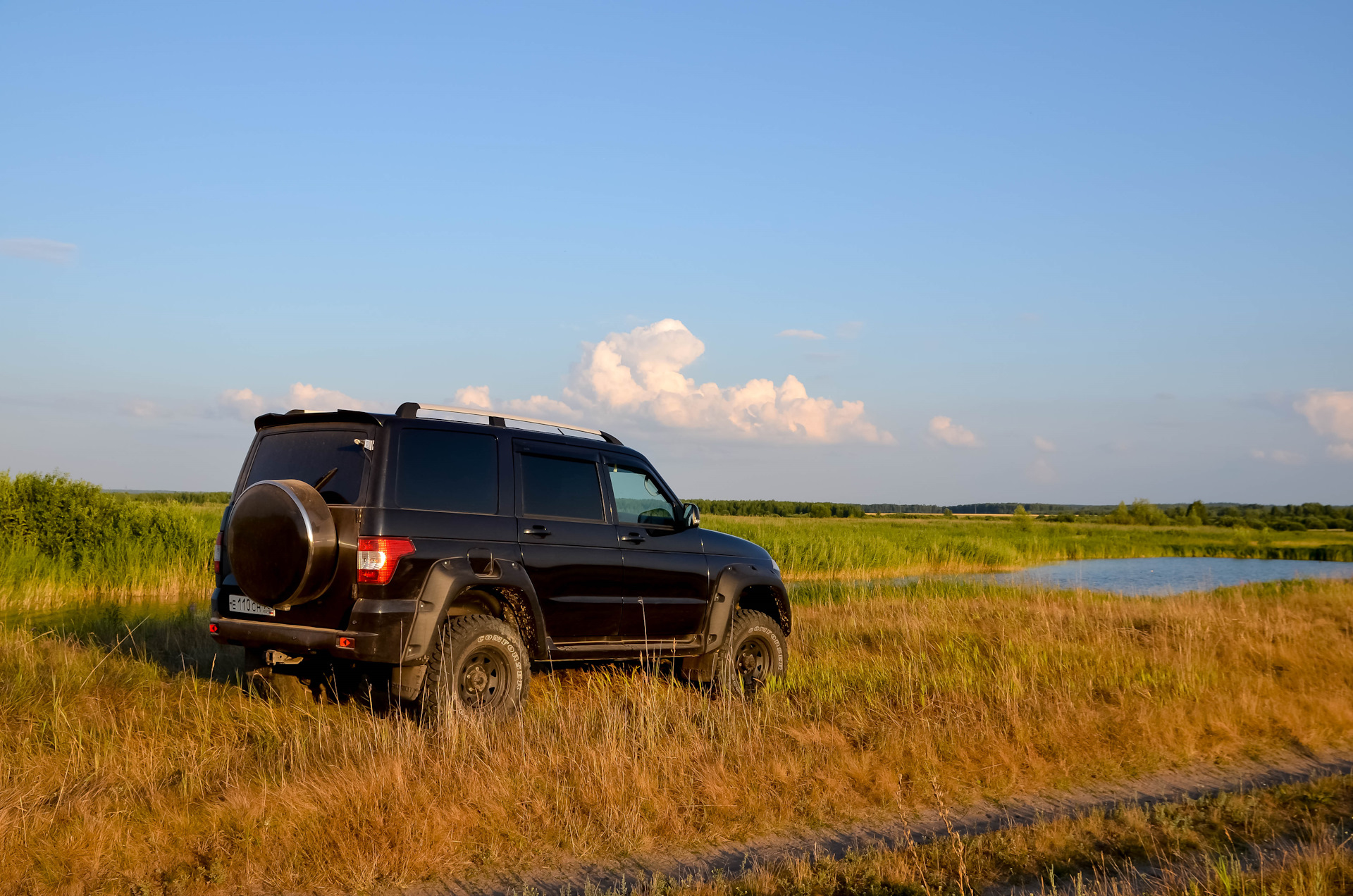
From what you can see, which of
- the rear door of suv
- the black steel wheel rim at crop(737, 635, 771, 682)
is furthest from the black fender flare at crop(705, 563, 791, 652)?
the rear door of suv

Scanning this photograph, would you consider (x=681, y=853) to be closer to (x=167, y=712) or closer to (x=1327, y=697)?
(x=167, y=712)

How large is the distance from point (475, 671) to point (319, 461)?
1.89 metres

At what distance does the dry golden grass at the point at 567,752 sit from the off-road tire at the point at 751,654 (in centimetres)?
35

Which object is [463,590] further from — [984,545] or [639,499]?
[984,545]

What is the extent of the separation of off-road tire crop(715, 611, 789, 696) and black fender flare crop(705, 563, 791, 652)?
6.0 inches

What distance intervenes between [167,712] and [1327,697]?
1041 centimetres

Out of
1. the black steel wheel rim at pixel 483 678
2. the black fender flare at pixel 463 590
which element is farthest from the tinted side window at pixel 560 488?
the black steel wheel rim at pixel 483 678

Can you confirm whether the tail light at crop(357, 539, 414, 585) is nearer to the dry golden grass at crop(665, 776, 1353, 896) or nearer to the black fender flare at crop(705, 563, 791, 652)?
the dry golden grass at crop(665, 776, 1353, 896)

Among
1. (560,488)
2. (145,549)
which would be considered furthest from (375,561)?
(145,549)

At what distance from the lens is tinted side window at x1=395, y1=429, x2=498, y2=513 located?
21.9 feet

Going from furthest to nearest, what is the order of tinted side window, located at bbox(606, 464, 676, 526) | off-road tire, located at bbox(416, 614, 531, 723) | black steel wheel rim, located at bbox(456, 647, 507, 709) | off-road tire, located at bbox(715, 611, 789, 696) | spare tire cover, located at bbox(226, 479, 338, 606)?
off-road tire, located at bbox(715, 611, 789, 696), tinted side window, located at bbox(606, 464, 676, 526), black steel wheel rim, located at bbox(456, 647, 507, 709), off-road tire, located at bbox(416, 614, 531, 723), spare tire cover, located at bbox(226, 479, 338, 606)

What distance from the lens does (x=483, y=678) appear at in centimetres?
691

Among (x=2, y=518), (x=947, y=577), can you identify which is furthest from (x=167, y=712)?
(x=947, y=577)

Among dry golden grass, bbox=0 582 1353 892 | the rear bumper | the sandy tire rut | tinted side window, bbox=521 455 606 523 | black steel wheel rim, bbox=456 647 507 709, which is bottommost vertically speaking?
the sandy tire rut
